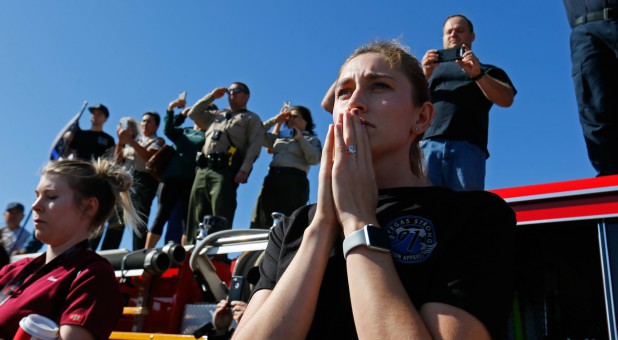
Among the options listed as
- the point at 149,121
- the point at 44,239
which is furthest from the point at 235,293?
the point at 149,121

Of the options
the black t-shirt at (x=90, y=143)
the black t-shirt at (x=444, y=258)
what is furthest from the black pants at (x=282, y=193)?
the black t-shirt at (x=444, y=258)

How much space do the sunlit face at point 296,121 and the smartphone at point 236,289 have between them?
3.77 m

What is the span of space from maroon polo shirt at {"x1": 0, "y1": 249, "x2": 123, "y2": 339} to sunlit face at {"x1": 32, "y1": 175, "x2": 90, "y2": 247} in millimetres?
218

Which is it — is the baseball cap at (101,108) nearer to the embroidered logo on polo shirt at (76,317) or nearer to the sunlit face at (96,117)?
the sunlit face at (96,117)

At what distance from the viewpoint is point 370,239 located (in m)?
1.58

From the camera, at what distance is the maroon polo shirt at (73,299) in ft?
9.37

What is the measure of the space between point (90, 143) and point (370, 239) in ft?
23.7

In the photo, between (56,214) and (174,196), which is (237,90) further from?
(56,214)

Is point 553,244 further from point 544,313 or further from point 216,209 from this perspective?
point 216,209

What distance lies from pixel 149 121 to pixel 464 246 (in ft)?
22.6

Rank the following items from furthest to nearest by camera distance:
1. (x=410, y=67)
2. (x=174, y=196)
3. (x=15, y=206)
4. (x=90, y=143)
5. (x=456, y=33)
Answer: (x=15, y=206) → (x=90, y=143) → (x=174, y=196) → (x=456, y=33) → (x=410, y=67)

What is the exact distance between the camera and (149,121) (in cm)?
800

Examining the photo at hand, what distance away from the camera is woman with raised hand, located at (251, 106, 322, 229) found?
7.06m

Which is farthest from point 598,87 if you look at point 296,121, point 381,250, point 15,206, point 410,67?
point 15,206
